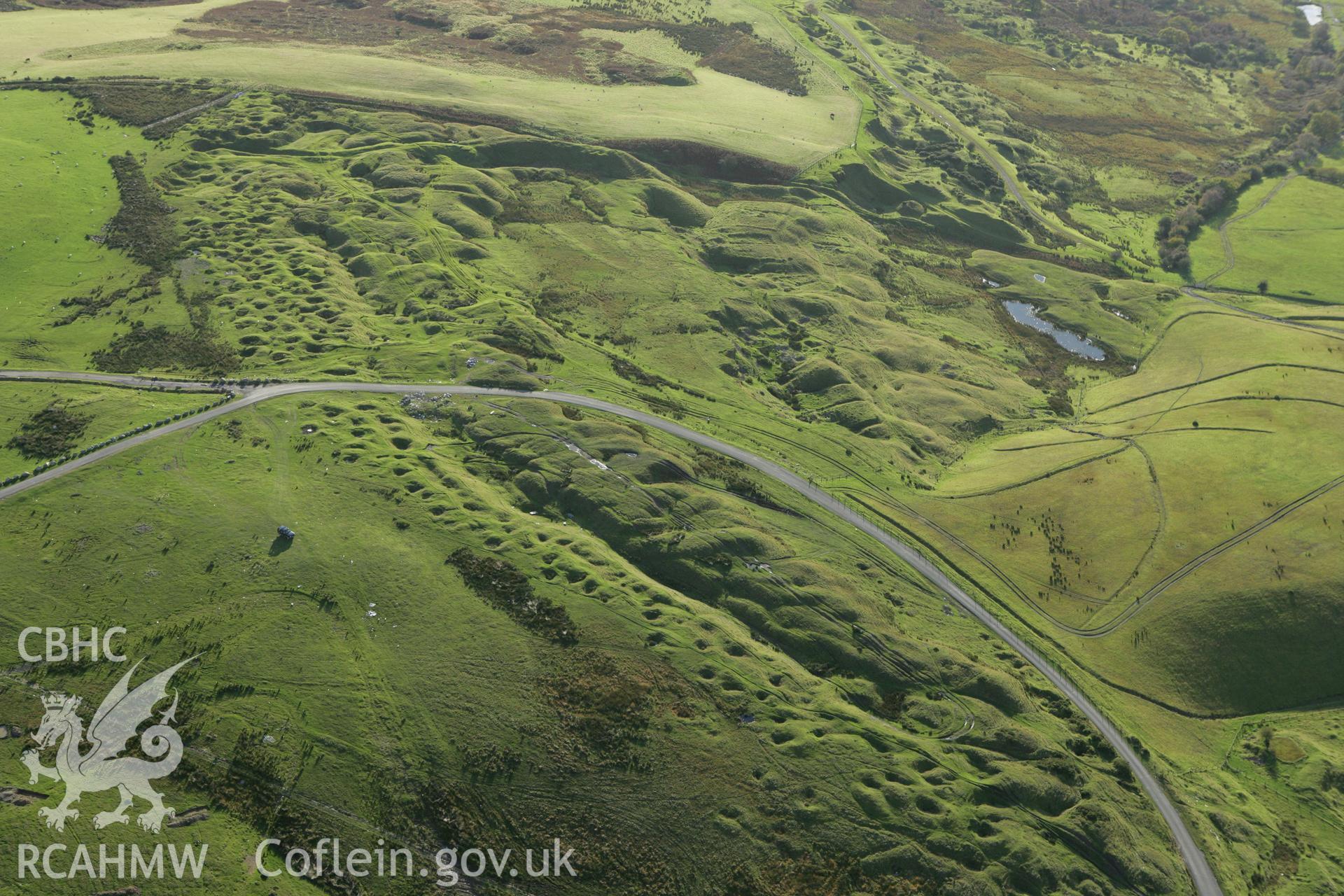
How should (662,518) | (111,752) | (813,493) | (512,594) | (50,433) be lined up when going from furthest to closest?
(813,493)
(662,518)
(50,433)
(512,594)
(111,752)

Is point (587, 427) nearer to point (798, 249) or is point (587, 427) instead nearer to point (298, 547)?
point (298, 547)

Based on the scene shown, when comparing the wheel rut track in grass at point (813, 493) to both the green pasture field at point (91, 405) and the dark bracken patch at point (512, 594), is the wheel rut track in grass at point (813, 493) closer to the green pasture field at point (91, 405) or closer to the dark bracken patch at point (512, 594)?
the green pasture field at point (91, 405)

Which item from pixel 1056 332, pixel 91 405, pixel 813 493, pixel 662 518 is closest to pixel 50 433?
pixel 91 405

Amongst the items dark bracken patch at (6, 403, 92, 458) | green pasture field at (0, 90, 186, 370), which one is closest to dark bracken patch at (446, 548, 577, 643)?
dark bracken patch at (6, 403, 92, 458)

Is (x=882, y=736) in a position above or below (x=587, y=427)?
below

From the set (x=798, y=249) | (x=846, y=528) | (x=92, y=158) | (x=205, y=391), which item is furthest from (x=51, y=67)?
(x=846, y=528)

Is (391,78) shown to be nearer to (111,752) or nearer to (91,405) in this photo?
(91,405)
